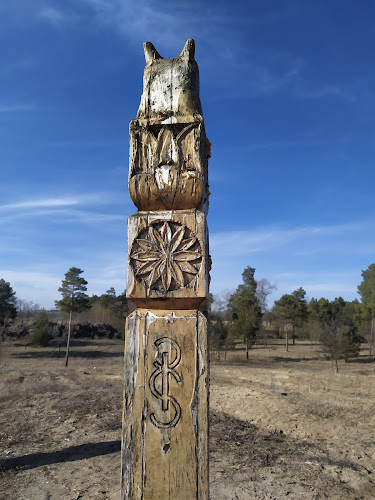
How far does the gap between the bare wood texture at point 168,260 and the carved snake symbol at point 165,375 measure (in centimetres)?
17

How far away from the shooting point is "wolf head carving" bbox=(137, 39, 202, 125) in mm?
1697

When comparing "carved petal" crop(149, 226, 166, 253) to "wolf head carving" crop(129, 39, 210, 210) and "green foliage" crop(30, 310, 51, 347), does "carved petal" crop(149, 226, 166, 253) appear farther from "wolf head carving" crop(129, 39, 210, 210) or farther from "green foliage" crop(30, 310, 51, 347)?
"green foliage" crop(30, 310, 51, 347)

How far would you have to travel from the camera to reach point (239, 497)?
5430mm

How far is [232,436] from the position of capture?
324 inches

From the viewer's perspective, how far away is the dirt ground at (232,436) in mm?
5828

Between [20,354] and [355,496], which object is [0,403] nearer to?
[355,496]

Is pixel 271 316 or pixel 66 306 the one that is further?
pixel 271 316

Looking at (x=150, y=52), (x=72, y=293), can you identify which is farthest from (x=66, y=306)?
(x=150, y=52)

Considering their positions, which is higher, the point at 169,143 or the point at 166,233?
the point at 169,143

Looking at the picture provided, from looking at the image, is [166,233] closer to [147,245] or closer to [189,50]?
[147,245]

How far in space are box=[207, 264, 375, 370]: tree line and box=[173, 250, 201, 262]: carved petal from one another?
15671 millimetres

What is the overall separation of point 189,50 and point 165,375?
161cm

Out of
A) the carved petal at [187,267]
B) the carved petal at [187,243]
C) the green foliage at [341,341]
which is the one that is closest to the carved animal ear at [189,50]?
the carved petal at [187,243]

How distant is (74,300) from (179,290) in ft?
63.4
